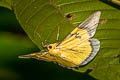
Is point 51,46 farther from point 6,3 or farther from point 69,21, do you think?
point 6,3

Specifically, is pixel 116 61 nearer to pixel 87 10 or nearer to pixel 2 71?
pixel 87 10

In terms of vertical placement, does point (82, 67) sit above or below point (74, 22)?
below

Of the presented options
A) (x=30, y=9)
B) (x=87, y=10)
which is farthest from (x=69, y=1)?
(x=30, y=9)

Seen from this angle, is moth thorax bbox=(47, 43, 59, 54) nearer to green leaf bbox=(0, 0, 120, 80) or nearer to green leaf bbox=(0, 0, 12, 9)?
green leaf bbox=(0, 0, 120, 80)

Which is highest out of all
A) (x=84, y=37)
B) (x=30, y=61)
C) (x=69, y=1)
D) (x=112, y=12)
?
(x=69, y=1)

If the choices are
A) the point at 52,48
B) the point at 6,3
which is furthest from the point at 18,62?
the point at 6,3

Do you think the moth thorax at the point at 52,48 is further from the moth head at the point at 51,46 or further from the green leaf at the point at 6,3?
the green leaf at the point at 6,3
